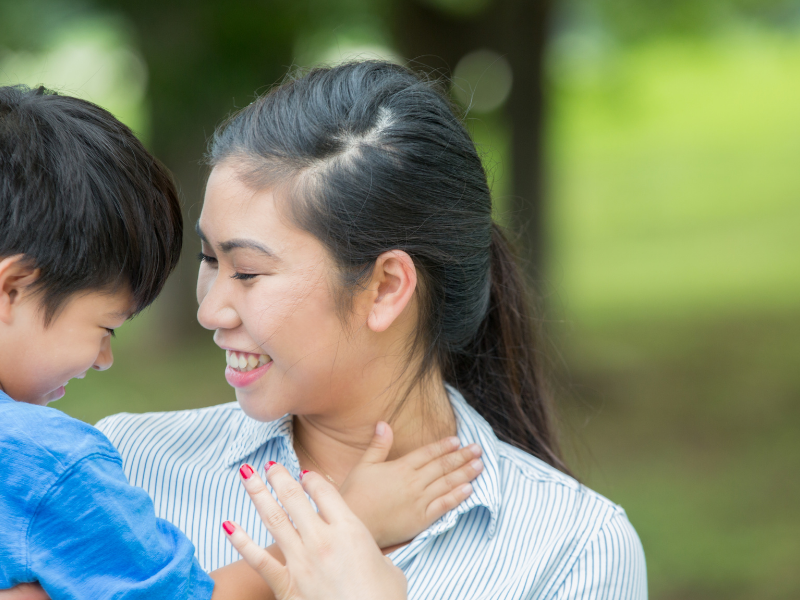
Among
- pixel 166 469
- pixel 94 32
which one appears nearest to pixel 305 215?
pixel 166 469

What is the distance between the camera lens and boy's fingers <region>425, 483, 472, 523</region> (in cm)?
164

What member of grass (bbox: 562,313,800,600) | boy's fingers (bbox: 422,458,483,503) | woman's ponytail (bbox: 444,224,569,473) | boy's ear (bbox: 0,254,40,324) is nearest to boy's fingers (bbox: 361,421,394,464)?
boy's fingers (bbox: 422,458,483,503)

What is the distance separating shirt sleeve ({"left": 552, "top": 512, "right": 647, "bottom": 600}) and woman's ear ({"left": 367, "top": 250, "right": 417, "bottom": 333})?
63cm

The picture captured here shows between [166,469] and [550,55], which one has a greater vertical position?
[550,55]

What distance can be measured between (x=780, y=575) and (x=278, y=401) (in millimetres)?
3353

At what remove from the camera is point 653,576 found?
392 centimetres

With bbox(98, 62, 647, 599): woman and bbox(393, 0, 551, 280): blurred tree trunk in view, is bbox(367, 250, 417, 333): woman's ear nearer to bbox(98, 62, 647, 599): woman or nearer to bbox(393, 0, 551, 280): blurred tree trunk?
bbox(98, 62, 647, 599): woman

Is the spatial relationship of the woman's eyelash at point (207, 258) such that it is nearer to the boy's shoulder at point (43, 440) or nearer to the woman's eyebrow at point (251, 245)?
the woman's eyebrow at point (251, 245)

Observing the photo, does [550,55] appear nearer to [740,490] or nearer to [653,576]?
[740,490]

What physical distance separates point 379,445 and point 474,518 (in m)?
0.26

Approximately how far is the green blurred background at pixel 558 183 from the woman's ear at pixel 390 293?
2.38 meters

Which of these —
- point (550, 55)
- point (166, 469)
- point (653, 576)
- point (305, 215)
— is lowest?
point (653, 576)

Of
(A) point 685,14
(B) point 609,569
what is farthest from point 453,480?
(A) point 685,14

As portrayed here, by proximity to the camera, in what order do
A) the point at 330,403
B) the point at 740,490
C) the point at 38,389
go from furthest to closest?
the point at 740,490, the point at 330,403, the point at 38,389
